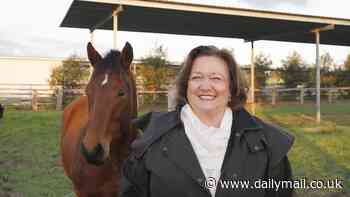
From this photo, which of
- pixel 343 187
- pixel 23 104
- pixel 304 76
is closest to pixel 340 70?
pixel 304 76

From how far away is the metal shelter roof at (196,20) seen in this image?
10.0 meters

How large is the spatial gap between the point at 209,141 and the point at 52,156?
7098 millimetres

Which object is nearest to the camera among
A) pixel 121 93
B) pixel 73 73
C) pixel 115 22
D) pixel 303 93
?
pixel 121 93

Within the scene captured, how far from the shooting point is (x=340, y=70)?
3216cm

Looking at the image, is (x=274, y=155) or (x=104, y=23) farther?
(x=104, y=23)

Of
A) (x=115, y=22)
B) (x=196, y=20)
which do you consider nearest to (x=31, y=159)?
(x=115, y=22)

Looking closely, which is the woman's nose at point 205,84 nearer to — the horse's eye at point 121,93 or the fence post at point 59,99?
the horse's eye at point 121,93

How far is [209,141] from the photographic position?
6.18 feet

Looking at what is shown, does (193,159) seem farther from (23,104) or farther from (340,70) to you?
(340,70)

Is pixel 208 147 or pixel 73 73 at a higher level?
pixel 73 73

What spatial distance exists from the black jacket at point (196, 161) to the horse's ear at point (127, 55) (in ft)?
6.62

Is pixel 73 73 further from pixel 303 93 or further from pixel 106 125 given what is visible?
pixel 106 125

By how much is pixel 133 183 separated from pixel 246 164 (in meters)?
0.57

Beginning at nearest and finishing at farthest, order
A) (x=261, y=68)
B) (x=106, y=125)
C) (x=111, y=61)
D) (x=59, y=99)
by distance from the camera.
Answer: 1. (x=106, y=125)
2. (x=111, y=61)
3. (x=59, y=99)
4. (x=261, y=68)
